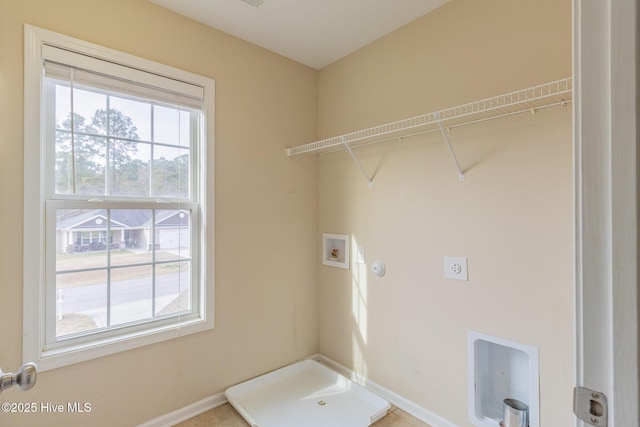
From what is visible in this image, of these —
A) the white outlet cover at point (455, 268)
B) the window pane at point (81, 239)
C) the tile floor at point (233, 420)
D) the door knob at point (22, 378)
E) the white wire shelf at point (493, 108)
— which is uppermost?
the white wire shelf at point (493, 108)

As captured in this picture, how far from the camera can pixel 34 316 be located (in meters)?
1.44

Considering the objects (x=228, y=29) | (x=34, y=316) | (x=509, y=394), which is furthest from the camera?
(x=228, y=29)

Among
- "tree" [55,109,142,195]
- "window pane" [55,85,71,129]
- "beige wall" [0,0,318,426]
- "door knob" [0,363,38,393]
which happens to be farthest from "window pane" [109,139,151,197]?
"door knob" [0,363,38,393]

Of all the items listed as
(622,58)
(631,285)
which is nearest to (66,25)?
(622,58)

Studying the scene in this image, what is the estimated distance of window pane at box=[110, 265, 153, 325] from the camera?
1732mm

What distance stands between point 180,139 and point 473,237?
182cm

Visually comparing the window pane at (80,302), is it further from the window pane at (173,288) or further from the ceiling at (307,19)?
the ceiling at (307,19)

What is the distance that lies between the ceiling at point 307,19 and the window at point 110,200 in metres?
0.40

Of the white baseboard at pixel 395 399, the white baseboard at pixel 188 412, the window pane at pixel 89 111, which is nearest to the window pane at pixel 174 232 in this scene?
the window pane at pixel 89 111

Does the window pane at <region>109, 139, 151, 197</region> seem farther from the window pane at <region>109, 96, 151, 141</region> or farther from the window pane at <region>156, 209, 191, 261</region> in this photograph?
the window pane at <region>156, 209, 191, 261</region>

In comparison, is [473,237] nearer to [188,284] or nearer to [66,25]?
[188,284]

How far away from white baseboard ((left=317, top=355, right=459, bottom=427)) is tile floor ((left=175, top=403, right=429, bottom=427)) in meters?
0.03

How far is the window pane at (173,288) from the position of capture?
189cm

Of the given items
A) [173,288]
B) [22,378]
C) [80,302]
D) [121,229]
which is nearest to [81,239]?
[121,229]
